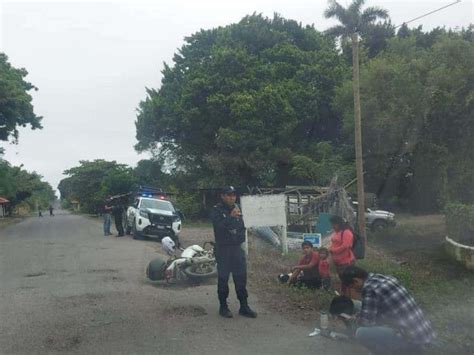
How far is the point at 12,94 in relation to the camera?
2791 cm

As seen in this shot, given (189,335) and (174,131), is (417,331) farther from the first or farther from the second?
(174,131)

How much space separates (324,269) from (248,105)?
23848 mm

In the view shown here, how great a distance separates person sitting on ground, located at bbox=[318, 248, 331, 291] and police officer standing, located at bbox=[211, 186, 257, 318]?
2.42m

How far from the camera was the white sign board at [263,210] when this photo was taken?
546 inches

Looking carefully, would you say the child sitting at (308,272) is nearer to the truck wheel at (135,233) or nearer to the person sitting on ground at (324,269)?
the person sitting on ground at (324,269)

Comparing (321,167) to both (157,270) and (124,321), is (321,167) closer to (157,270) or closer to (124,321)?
(157,270)

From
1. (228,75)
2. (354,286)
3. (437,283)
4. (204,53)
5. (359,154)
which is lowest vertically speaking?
(437,283)

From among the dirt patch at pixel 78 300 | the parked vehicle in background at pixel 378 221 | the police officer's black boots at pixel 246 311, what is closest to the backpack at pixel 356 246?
the police officer's black boots at pixel 246 311

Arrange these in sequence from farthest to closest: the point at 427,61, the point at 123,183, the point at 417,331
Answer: the point at 123,183 < the point at 427,61 < the point at 417,331

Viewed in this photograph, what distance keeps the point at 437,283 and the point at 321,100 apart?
83.7ft

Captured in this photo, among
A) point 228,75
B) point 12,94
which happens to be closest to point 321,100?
point 228,75

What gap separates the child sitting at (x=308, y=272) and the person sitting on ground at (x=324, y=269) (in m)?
0.06

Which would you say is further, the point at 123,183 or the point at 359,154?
the point at 123,183

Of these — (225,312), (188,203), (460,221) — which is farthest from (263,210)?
(188,203)
